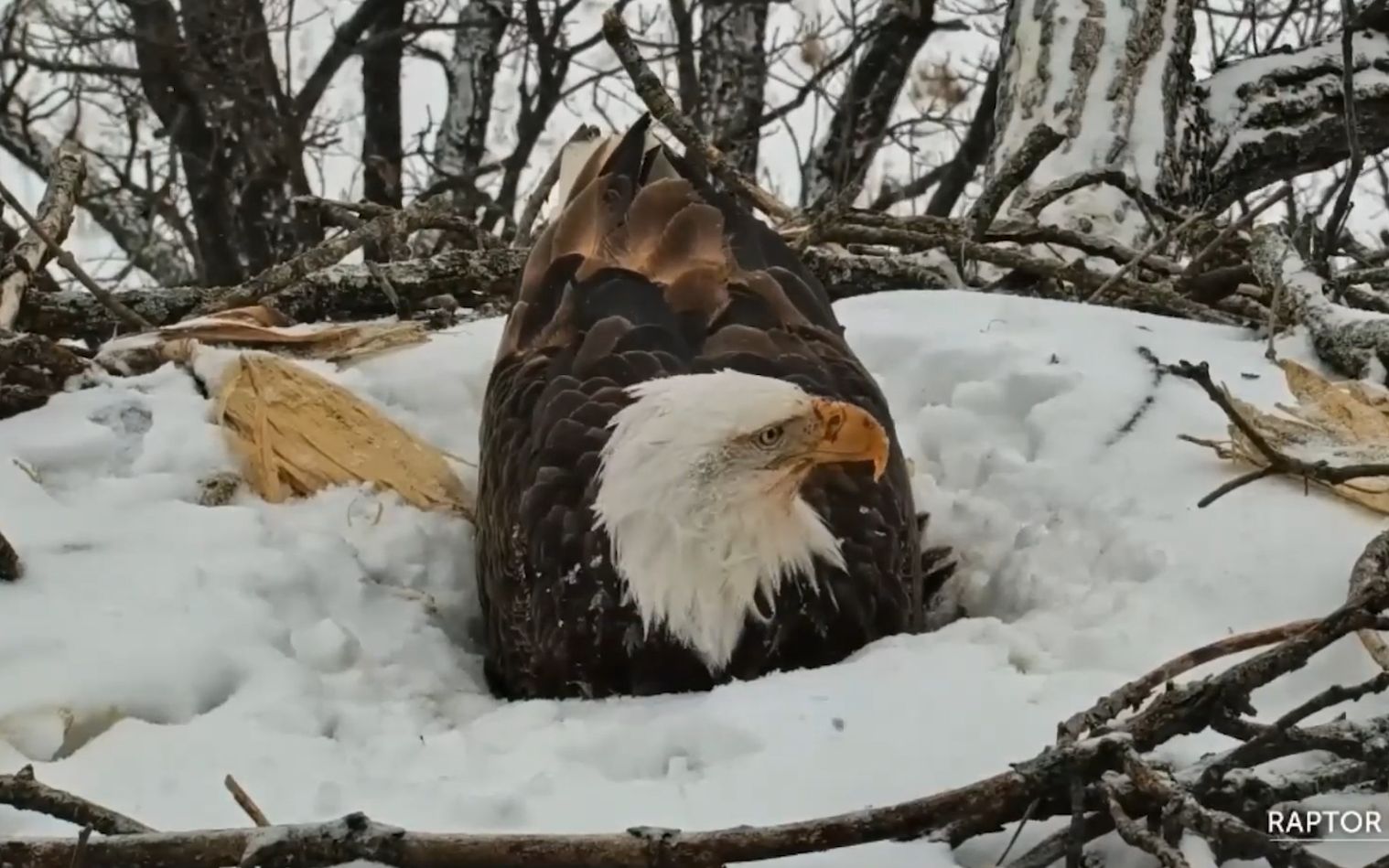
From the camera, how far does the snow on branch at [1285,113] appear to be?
476cm

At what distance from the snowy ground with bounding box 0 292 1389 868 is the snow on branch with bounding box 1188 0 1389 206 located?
5.10 ft

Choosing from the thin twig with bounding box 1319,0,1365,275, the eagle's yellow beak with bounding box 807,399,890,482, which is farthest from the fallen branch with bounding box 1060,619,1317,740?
the thin twig with bounding box 1319,0,1365,275

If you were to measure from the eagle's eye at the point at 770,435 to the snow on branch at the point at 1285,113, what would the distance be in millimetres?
2718

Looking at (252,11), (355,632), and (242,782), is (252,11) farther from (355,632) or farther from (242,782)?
(242,782)

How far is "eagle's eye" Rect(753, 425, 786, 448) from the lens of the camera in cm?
249

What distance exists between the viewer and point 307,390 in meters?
3.11

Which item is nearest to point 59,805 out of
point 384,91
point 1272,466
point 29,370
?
point 29,370

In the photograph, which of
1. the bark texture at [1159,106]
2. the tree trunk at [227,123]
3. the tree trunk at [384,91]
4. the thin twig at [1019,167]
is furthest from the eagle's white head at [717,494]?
the tree trunk at [384,91]

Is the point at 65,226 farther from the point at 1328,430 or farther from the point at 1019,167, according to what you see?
the point at 1328,430

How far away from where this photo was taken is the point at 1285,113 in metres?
4.77

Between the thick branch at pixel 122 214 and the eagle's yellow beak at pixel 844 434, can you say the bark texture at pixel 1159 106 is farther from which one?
the thick branch at pixel 122 214

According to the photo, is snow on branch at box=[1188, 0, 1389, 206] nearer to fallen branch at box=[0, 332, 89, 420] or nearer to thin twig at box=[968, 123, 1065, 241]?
thin twig at box=[968, 123, 1065, 241]

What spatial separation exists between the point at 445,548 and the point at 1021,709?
145 cm

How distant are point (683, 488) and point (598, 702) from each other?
0.39 metres
